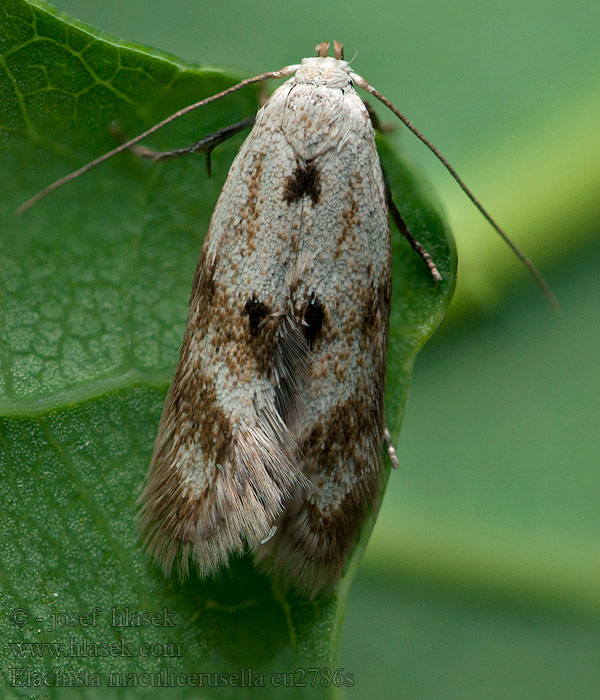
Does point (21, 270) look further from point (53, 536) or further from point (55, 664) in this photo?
point (55, 664)

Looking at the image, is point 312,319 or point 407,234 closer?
point 312,319

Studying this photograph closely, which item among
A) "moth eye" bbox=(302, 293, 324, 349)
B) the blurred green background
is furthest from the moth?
the blurred green background

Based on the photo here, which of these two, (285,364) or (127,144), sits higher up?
(127,144)

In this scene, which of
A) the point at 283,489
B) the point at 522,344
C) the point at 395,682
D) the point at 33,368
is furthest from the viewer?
the point at 395,682

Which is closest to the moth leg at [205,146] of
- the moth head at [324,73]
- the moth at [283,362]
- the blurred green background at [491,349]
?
the moth at [283,362]

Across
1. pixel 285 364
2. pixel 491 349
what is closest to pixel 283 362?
pixel 285 364

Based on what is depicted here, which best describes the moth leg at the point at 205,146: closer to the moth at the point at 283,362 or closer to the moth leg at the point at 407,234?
the moth at the point at 283,362

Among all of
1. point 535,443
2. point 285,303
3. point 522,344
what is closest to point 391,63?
point 522,344

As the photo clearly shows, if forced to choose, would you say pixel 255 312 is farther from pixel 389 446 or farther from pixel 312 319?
pixel 389 446
